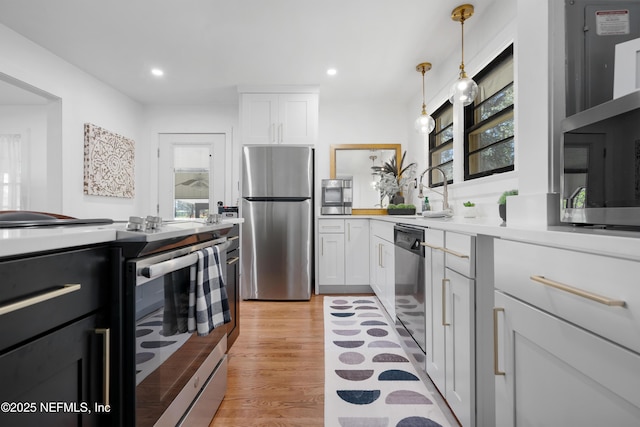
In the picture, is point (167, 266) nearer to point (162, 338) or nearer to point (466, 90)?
point (162, 338)

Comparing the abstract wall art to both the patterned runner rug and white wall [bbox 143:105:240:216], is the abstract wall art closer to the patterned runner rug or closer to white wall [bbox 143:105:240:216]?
white wall [bbox 143:105:240:216]

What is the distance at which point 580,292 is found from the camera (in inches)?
24.0

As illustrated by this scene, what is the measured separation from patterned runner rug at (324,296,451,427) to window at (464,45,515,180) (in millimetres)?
1521

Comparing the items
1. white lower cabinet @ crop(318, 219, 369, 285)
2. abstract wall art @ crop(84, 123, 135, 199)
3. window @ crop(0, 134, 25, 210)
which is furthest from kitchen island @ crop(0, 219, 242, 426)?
window @ crop(0, 134, 25, 210)

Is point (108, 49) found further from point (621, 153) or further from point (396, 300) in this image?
point (621, 153)

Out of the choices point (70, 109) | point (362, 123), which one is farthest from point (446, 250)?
point (70, 109)

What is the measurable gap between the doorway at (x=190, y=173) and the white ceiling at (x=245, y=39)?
2.81 ft

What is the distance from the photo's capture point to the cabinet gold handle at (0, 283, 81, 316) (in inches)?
18.4

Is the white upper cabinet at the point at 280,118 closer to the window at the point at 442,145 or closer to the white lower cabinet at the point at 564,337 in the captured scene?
the window at the point at 442,145

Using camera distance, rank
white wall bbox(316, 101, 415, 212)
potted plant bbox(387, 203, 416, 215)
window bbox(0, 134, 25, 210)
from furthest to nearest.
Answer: window bbox(0, 134, 25, 210), white wall bbox(316, 101, 415, 212), potted plant bbox(387, 203, 416, 215)

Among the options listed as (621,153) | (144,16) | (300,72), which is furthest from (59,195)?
(621,153)

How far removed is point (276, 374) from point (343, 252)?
6.49 ft

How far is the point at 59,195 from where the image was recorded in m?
3.13

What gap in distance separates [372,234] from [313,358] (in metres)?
1.77
